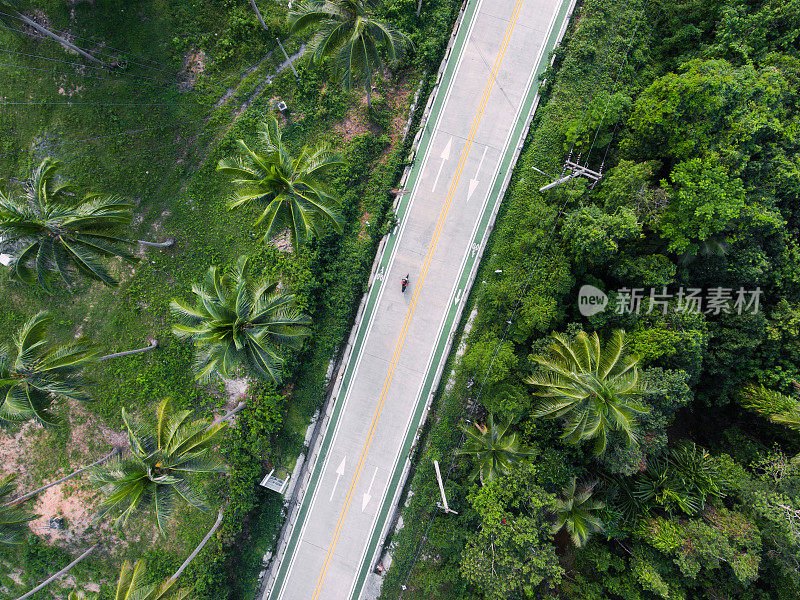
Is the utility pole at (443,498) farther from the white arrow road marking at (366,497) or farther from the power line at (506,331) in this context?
the white arrow road marking at (366,497)

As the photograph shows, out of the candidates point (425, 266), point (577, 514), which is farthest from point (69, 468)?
point (577, 514)

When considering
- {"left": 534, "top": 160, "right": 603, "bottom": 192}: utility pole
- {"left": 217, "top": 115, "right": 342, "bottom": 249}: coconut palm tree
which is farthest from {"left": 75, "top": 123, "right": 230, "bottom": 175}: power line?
{"left": 534, "top": 160, "right": 603, "bottom": 192}: utility pole

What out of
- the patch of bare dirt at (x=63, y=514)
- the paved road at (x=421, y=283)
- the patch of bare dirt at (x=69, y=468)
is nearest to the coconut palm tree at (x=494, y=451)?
the paved road at (x=421, y=283)

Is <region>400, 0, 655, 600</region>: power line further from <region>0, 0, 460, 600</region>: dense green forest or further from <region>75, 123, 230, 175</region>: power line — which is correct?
<region>75, 123, 230, 175</region>: power line

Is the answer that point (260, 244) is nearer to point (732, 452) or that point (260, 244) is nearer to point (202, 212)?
point (202, 212)

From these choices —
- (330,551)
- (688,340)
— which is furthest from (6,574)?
(688,340)

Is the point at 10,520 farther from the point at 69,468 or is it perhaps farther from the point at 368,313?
the point at 368,313
